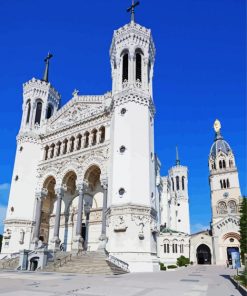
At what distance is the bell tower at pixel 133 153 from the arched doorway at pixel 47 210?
39.1ft

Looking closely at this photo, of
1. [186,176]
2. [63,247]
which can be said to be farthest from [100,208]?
[186,176]

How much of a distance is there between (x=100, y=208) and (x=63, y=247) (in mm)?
6641

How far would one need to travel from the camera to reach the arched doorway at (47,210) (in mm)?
35672

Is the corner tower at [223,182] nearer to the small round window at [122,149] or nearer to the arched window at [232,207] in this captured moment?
the arched window at [232,207]

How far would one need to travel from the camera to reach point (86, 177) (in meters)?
32.0

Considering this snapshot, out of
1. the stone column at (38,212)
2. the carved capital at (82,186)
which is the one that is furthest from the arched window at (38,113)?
the carved capital at (82,186)

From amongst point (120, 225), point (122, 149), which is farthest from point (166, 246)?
point (122, 149)

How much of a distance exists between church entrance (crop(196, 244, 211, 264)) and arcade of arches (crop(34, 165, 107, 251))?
40.0m

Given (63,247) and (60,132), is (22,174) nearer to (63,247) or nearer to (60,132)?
(60,132)

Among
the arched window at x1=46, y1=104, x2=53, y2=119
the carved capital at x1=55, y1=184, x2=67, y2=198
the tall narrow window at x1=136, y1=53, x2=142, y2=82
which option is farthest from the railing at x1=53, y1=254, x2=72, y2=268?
the arched window at x1=46, y1=104, x2=53, y2=119

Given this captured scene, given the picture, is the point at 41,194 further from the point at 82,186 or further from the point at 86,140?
the point at 86,140

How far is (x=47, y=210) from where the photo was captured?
37.2 metres

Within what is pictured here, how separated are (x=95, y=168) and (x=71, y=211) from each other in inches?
272

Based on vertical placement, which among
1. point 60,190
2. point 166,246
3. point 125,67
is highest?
point 125,67
